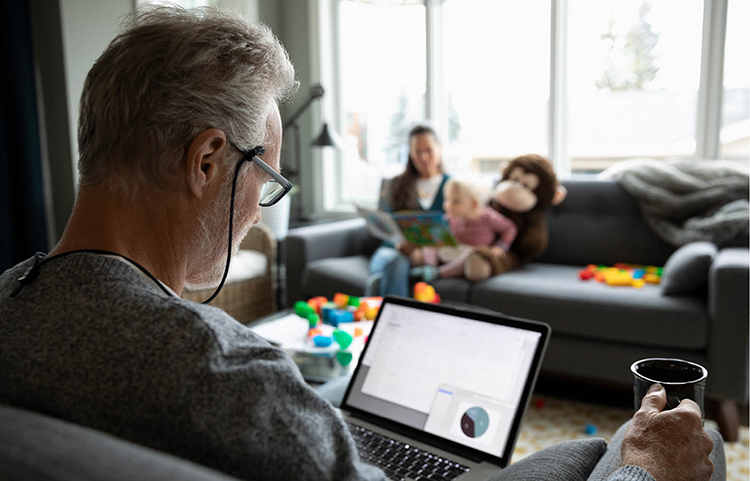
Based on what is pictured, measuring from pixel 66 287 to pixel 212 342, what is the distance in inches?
6.4

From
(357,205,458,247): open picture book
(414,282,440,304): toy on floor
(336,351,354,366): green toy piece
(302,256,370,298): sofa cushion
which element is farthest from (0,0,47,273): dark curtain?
(336,351,354,366): green toy piece

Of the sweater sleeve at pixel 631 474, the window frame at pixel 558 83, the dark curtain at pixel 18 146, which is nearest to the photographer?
the sweater sleeve at pixel 631 474

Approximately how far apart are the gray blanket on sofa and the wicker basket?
185 centimetres

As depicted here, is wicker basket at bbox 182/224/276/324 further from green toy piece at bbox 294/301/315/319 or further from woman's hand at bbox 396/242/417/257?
green toy piece at bbox 294/301/315/319

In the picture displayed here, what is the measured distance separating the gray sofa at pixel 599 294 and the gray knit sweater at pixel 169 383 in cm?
201

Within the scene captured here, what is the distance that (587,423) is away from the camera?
233 centimetres

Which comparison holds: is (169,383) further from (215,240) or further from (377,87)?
(377,87)

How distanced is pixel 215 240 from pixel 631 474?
1.86 ft

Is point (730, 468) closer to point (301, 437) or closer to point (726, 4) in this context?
point (301, 437)

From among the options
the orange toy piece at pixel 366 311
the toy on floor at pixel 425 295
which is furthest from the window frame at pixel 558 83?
the orange toy piece at pixel 366 311

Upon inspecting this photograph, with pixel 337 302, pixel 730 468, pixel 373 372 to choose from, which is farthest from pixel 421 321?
pixel 730 468

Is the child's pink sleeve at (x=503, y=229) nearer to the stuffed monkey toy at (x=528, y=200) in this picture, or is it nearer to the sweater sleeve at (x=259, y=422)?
the stuffed monkey toy at (x=528, y=200)

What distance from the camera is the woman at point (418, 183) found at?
10.6 feet

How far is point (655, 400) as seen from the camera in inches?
29.9
